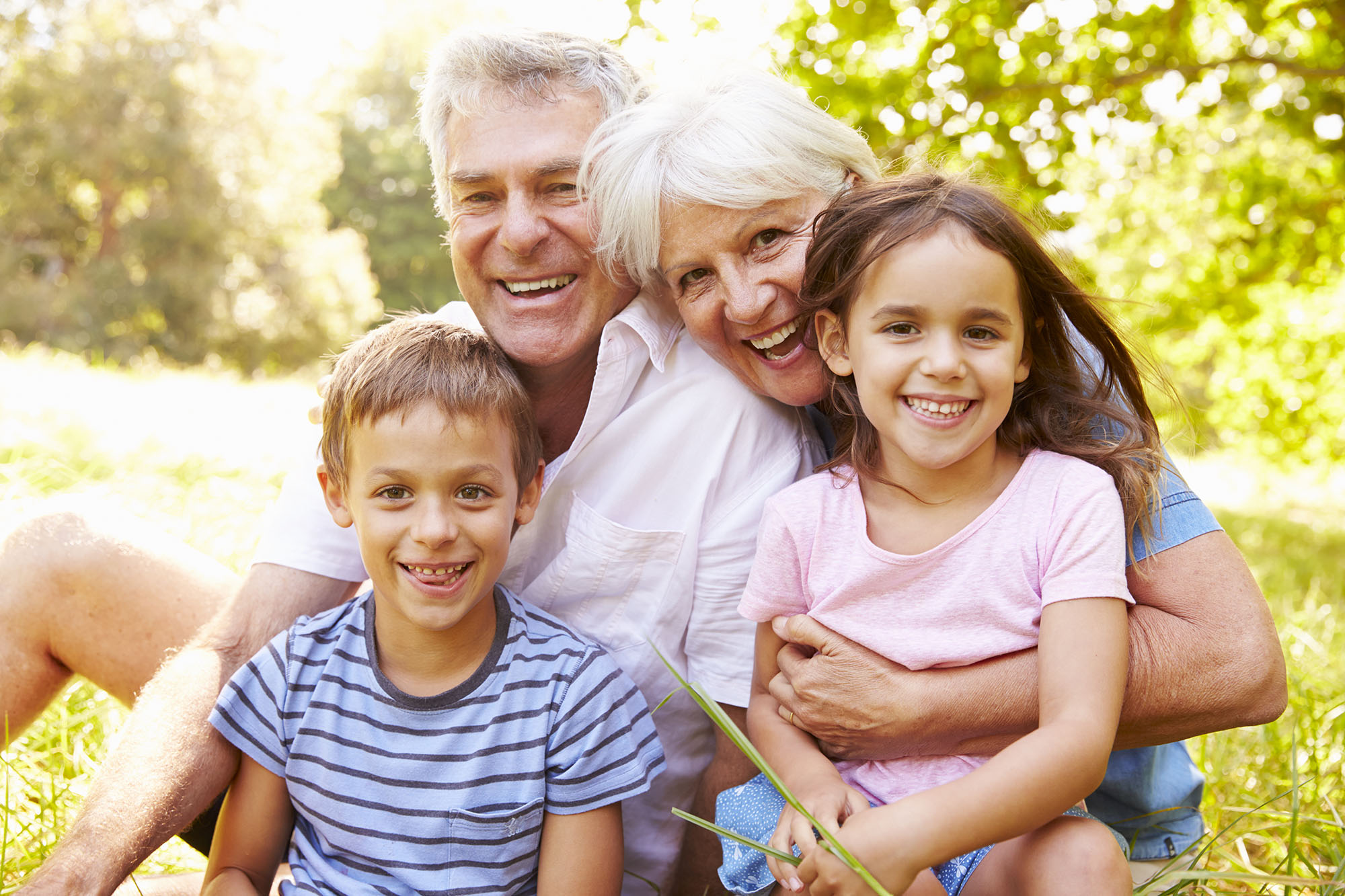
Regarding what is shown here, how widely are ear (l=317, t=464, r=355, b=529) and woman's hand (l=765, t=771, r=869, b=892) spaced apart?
937mm

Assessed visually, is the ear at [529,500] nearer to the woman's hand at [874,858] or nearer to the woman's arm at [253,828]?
the woman's arm at [253,828]

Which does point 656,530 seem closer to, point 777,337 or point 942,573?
point 777,337

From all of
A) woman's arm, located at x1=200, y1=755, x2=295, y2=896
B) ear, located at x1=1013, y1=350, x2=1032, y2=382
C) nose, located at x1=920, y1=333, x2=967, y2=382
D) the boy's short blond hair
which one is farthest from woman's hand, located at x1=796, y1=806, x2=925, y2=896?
woman's arm, located at x1=200, y1=755, x2=295, y2=896

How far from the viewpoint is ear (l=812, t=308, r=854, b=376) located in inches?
73.6

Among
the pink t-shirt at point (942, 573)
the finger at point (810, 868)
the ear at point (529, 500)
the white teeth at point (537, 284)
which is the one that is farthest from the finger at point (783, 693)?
the white teeth at point (537, 284)

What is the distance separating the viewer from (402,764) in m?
1.77

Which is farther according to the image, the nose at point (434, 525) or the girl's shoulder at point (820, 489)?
the girl's shoulder at point (820, 489)

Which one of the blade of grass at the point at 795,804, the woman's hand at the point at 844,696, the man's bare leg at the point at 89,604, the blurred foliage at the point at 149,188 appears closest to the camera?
the blade of grass at the point at 795,804

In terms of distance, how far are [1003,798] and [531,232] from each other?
4.89ft

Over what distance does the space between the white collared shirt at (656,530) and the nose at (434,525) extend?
425 mm

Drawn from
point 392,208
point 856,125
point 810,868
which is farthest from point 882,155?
point 392,208

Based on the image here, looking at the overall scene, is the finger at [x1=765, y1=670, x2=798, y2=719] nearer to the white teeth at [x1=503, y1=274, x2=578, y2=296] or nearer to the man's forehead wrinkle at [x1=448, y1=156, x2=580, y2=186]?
the white teeth at [x1=503, y1=274, x2=578, y2=296]

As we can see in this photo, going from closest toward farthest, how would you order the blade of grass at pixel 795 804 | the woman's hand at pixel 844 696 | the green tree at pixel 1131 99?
1. the blade of grass at pixel 795 804
2. the woman's hand at pixel 844 696
3. the green tree at pixel 1131 99

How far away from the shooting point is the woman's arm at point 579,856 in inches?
68.2
